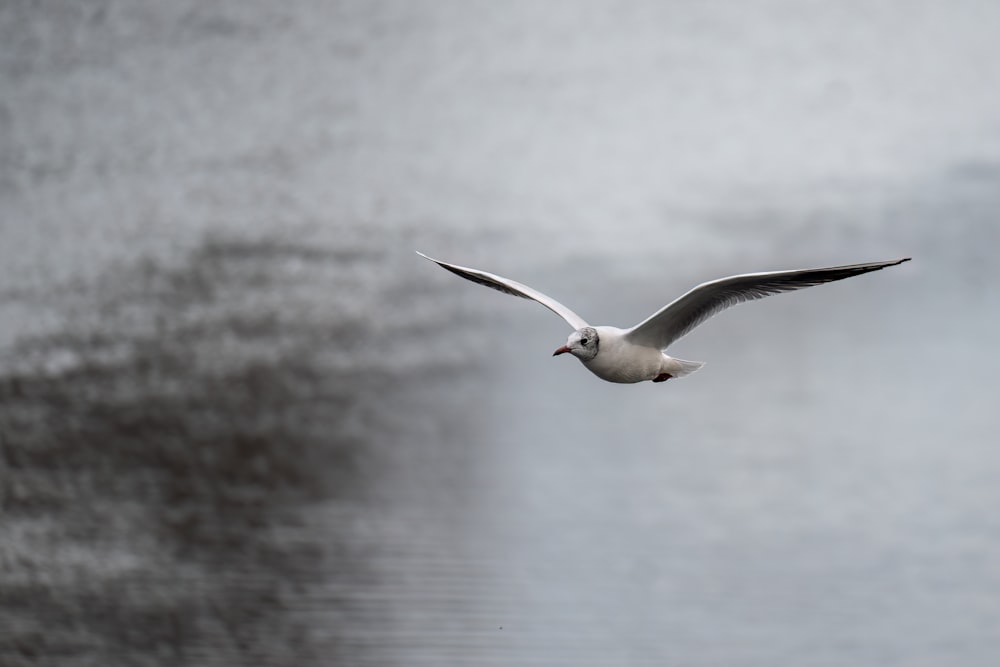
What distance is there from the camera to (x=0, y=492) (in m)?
7.59

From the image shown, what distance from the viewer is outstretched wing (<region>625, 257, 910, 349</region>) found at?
3012mm

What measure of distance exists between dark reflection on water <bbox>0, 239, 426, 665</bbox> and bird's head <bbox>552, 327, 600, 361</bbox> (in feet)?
10.1

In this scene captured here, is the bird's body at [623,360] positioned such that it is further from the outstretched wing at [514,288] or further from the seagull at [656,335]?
the outstretched wing at [514,288]

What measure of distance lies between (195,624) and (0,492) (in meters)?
2.26

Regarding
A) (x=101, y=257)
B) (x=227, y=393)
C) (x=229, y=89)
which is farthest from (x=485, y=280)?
(x=229, y=89)

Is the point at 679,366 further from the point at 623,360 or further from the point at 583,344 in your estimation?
the point at 583,344

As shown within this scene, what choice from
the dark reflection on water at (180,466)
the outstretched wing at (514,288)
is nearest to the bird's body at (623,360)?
the outstretched wing at (514,288)

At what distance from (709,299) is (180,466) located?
564cm

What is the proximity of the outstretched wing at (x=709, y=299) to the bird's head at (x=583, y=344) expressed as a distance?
0.32 feet

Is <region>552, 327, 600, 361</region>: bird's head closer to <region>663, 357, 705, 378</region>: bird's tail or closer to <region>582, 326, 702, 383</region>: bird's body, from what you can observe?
<region>582, 326, 702, 383</region>: bird's body

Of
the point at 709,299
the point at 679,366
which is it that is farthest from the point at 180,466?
the point at 709,299

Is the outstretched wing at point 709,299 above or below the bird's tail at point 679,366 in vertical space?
above

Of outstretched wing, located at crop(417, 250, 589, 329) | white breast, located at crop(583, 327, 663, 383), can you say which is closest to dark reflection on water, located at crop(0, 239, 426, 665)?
outstretched wing, located at crop(417, 250, 589, 329)

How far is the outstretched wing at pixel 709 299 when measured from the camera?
3012 mm
